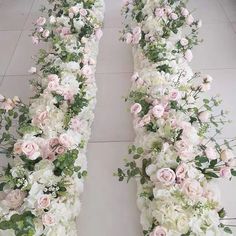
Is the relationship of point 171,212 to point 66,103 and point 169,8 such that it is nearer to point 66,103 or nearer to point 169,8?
point 66,103

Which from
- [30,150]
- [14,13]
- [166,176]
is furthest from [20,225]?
[14,13]

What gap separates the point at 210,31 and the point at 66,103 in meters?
1.49

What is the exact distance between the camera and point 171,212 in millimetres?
1062

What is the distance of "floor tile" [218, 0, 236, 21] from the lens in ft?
9.10

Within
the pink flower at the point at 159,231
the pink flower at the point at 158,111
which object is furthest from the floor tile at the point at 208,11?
the pink flower at the point at 159,231

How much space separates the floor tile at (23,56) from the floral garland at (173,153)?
2.92ft

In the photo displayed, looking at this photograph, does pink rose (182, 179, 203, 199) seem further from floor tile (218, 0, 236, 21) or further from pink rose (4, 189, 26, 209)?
floor tile (218, 0, 236, 21)

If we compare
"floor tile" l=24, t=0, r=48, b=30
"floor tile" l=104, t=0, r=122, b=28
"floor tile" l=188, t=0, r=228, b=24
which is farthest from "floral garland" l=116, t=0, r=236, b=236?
"floor tile" l=24, t=0, r=48, b=30

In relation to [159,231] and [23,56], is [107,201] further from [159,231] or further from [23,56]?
[23,56]

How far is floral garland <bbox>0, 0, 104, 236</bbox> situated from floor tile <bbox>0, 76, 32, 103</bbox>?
24 centimetres

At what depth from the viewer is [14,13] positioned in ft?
10.5

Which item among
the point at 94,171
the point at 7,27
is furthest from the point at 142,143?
the point at 7,27

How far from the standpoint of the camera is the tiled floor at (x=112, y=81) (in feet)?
4.29

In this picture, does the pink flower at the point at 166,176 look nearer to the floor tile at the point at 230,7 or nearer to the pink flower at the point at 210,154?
the pink flower at the point at 210,154
